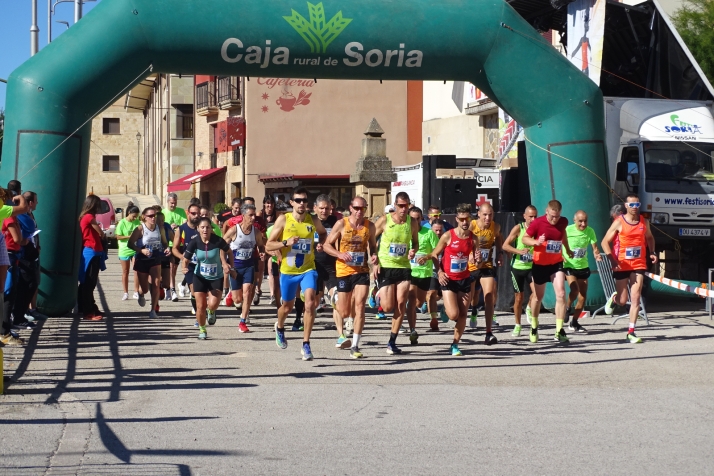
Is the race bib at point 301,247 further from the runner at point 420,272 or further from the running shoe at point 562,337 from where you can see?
the running shoe at point 562,337

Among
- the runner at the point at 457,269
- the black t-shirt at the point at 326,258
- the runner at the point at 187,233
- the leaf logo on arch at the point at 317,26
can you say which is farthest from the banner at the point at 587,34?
the runner at the point at 187,233

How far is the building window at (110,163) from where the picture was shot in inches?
2798

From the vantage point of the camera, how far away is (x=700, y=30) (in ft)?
78.3

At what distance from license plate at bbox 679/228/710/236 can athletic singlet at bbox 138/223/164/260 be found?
8.25 meters

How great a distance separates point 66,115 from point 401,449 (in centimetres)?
918

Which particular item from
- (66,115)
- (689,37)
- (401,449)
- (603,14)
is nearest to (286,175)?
(689,37)

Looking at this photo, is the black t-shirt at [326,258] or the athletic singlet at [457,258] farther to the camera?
the black t-shirt at [326,258]

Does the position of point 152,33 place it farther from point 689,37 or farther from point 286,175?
point 286,175

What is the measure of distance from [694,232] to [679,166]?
1.17 m

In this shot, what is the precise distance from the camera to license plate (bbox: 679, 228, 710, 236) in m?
17.0

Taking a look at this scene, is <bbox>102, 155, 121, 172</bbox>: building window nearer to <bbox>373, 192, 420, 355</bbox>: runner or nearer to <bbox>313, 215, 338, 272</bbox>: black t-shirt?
<bbox>313, 215, 338, 272</bbox>: black t-shirt

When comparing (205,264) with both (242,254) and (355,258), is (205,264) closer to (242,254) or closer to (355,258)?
(242,254)

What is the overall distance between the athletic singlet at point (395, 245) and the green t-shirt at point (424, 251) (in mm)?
1139

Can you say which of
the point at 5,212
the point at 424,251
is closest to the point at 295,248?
the point at 424,251
